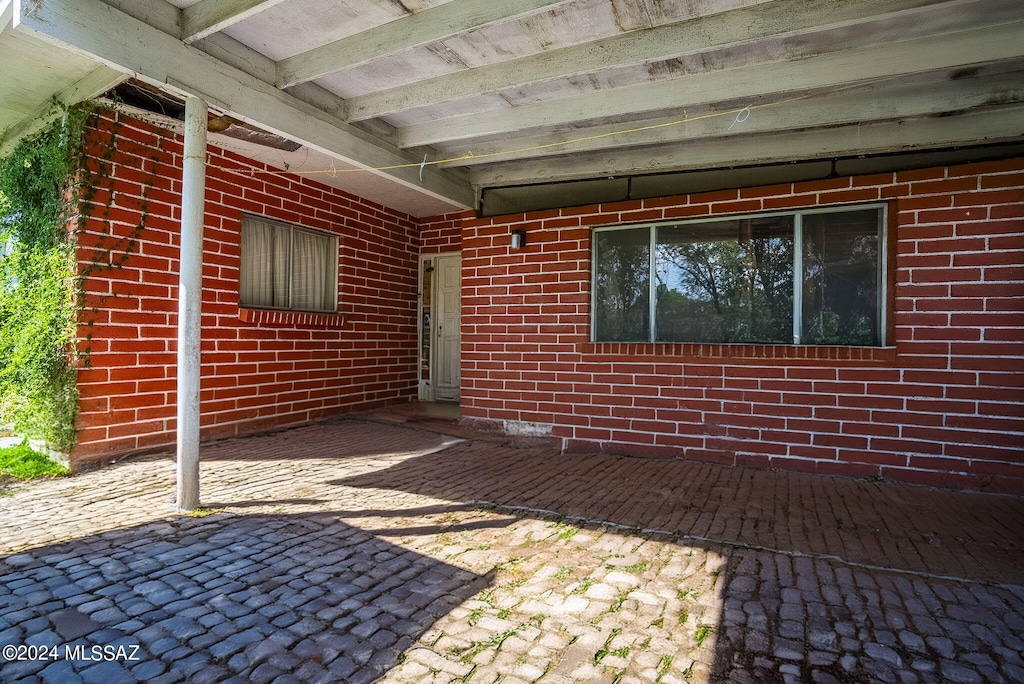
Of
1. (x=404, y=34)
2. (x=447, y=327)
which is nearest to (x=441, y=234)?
(x=447, y=327)

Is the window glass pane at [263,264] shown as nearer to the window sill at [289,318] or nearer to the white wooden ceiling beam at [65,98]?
the window sill at [289,318]

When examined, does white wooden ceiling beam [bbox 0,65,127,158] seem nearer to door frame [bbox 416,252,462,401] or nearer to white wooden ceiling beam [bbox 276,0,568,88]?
white wooden ceiling beam [bbox 276,0,568,88]

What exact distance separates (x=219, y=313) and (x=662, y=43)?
492 cm

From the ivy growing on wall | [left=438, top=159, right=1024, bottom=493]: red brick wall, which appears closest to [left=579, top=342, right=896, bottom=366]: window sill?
[left=438, top=159, right=1024, bottom=493]: red brick wall

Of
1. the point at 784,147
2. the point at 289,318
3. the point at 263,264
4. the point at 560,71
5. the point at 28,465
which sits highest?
the point at 560,71

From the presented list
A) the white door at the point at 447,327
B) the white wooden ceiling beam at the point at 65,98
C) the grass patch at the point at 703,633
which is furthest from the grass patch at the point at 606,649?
the white door at the point at 447,327

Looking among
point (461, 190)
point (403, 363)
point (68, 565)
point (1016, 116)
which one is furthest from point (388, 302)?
point (1016, 116)

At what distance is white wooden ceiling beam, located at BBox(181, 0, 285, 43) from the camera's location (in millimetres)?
3107

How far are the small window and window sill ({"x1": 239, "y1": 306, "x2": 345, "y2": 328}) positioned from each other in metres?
0.22

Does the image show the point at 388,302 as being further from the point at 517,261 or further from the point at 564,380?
the point at 564,380

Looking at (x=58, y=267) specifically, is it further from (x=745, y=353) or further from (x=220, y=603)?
(x=745, y=353)

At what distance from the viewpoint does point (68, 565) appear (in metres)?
2.68

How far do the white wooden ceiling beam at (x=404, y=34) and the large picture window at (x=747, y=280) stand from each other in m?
2.96

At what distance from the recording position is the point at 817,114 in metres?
4.18
